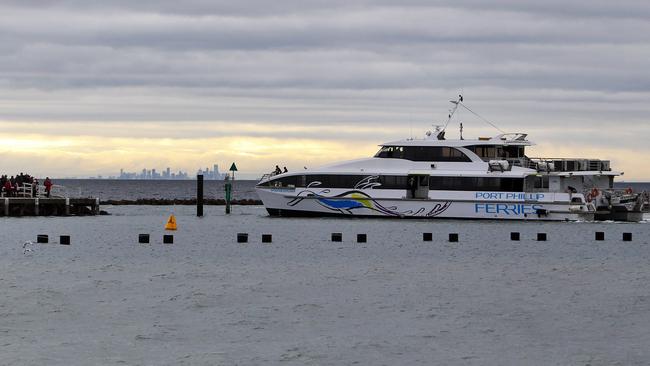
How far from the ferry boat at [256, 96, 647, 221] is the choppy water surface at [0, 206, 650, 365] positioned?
9.90 meters

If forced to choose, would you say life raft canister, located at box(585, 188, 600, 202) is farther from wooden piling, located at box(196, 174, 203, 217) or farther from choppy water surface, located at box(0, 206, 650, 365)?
wooden piling, located at box(196, 174, 203, 217)

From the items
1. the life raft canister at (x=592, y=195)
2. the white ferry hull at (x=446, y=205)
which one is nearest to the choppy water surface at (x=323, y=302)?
the white ferry hull at (x=446, y=205)

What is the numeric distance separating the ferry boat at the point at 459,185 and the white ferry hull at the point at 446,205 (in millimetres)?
58

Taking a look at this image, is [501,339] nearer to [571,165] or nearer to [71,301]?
[71,301]

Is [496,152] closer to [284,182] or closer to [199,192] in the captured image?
[284,182]

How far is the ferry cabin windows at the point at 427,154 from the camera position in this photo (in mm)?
64500

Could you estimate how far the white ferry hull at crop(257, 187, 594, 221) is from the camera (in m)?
63.3

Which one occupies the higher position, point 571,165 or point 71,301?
point 571,165

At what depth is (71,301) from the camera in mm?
28969

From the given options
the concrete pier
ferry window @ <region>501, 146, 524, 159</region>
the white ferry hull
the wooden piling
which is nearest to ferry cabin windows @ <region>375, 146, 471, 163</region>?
the white ferry hull

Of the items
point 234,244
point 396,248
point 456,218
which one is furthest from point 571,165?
point 234,244

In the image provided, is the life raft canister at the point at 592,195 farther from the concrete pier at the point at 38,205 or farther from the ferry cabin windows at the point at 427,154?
the concrete pier at the point at 38,205

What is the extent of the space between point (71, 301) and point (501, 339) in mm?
11758

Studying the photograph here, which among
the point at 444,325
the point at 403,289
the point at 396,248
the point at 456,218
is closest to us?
the point at 444,325
